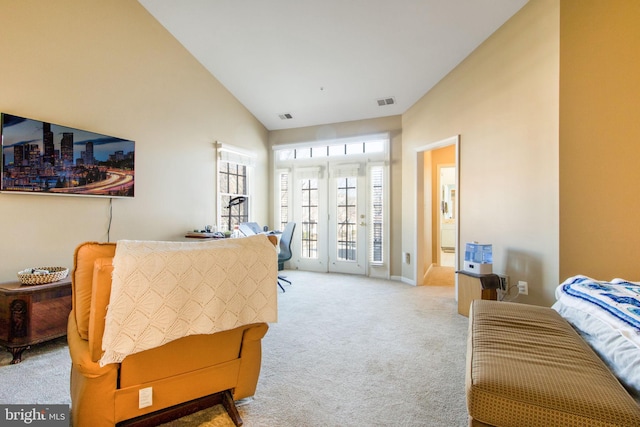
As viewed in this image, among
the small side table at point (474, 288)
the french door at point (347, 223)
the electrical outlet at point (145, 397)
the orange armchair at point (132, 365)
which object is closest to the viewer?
the orange armchair at point (132, 365)

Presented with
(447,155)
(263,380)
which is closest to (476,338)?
(263,380)

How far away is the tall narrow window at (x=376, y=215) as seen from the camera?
5.25m

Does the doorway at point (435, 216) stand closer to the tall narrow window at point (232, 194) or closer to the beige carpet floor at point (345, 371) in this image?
the beige carpet floor at point (345, 371)

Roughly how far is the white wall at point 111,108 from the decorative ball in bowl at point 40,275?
0.20 m

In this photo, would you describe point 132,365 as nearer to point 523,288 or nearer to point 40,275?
point 40,275

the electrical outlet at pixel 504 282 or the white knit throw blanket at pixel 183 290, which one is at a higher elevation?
the white knit throw blanket at pixel 183 290

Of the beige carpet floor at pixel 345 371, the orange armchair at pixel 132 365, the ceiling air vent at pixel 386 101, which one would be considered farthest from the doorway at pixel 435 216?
the orange armchair at pixel 132 365

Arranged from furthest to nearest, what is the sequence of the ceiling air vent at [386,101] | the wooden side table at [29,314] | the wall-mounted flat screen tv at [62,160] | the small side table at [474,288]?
the ceiling air vent at [386,101], the small side table at [474,288], the wall-mounted flat screen tv at [62,160], the wooden side table at [29,314]

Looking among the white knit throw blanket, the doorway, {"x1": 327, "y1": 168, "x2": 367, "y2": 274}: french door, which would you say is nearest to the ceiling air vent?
the doorway

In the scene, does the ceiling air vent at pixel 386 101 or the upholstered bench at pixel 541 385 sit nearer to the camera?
the upholstered bench at pixel 541 385

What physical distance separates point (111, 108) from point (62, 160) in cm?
79

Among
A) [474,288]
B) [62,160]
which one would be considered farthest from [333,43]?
[474,288]

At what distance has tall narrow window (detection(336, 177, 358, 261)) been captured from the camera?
216 inches

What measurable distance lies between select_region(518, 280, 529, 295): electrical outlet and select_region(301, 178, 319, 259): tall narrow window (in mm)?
3515
